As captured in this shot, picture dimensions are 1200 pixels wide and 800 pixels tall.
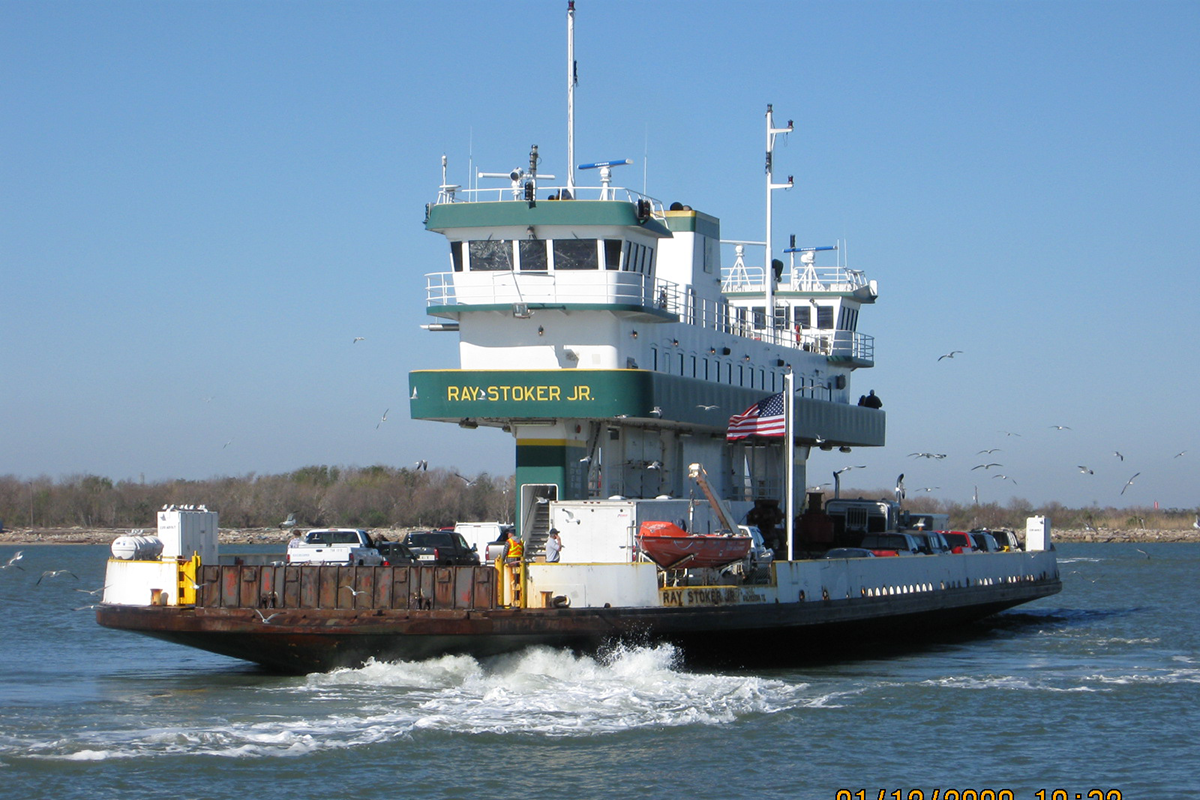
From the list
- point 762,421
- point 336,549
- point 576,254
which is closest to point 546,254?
point 576,254

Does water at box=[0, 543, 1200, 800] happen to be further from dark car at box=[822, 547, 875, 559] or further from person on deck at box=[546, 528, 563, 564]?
dark car at box=[822, 547, 875, 559]

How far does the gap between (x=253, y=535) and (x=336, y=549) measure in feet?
225

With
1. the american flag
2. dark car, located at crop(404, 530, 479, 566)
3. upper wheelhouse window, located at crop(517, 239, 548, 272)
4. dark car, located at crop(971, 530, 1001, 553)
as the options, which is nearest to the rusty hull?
the american flag

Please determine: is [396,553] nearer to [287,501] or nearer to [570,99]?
[570,99]

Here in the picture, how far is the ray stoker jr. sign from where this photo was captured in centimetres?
2383

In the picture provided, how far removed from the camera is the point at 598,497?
25391 millimetres

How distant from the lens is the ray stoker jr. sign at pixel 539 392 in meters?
23.8

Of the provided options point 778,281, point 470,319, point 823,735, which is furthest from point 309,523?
point 823,735

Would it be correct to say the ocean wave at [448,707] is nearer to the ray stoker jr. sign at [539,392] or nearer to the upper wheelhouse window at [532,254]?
the ray stoker jr. sign at [539,392]

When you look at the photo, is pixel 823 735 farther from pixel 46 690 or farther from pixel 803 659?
pixel 46 690

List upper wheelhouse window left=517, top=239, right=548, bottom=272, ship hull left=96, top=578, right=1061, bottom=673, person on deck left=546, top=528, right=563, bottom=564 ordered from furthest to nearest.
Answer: upper wheelhouse window left=517, top=239, right=548, bottom=272 < person on deck left=546, top=528, right=563, bottom=564 < ship hull left=96, top=578, right=1061, bottom=673

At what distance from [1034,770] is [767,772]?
121 inches

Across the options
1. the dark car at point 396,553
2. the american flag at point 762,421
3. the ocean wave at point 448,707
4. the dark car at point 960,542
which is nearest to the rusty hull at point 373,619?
the ocean wave at point 448,707

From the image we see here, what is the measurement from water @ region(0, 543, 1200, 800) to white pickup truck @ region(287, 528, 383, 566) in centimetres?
285
